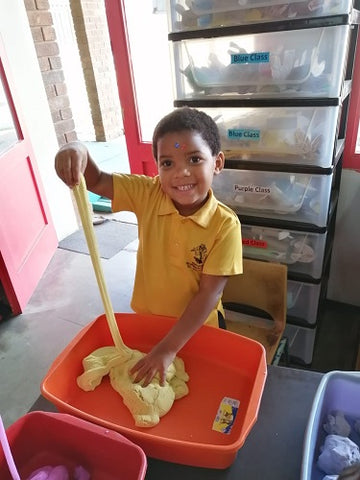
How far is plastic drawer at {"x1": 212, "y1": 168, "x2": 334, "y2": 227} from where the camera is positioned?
3.84 ft

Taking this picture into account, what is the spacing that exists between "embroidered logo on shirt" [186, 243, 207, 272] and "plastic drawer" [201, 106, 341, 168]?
0.47 meters

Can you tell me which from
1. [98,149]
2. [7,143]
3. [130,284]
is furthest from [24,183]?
[98,149]

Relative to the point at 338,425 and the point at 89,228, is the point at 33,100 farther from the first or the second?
the point at 338,425

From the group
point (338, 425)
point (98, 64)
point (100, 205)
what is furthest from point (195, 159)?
point (98, 64)

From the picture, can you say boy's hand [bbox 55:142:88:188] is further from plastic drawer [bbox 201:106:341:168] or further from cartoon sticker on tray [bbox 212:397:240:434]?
plastic drawer [bbox 201:106:341:168]

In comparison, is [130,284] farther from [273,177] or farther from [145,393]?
[145,393]

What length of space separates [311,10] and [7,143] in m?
1.72

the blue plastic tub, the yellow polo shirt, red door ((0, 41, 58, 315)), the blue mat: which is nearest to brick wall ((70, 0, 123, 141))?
the blue mat

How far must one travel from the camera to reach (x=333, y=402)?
0.63 metres

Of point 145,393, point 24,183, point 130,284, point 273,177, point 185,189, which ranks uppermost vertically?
point 185,189

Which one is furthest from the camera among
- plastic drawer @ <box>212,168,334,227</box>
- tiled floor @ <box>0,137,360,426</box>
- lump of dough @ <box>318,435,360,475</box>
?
tiled floor @ <box>0,137,360,426</box>

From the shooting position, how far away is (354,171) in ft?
4.98

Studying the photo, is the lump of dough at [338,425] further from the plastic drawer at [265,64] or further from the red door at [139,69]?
the red door at [139,69]

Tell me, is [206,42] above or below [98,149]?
above
